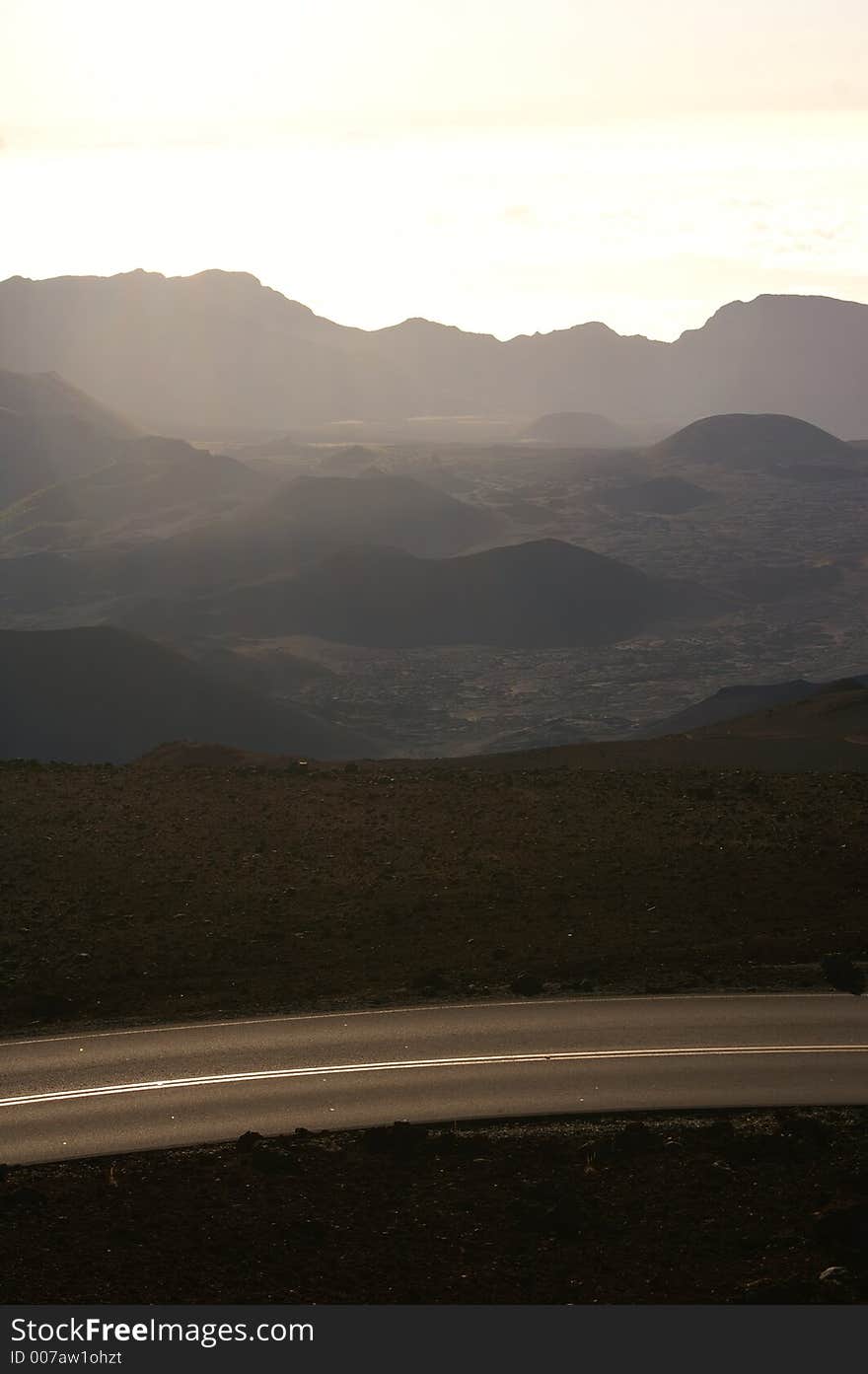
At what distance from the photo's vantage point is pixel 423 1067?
18.6 metres

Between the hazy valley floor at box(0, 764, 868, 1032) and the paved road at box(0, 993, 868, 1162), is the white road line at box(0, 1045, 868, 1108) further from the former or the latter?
the hazy valley floor at box(0, 764, 868, 1032)

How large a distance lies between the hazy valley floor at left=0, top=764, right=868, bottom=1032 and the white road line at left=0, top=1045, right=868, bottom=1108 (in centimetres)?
246

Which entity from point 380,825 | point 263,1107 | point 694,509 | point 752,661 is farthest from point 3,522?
point 263,1107

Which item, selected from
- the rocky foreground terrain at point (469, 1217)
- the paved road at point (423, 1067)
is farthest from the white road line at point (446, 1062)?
the rocky foreground terrain at point (469, 1217)

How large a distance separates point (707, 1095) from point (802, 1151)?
184cm

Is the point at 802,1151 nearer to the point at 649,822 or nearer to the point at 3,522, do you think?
the point at 649,822

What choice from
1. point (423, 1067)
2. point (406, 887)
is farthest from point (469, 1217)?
point (406, 887)

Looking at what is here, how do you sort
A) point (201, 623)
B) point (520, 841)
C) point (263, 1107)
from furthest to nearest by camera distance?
point (201, 623)
point (520, 841)
point (263, 1107)

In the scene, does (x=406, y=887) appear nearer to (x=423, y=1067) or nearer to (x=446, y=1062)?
(x=446, y=1062)

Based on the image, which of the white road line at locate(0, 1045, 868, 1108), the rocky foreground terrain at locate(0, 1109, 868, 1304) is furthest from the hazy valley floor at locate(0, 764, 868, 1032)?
the rocky foreground terrain at locate(0, 1109, 868, 1304)

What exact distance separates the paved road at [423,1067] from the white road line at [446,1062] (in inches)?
1.1

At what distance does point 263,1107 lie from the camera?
17.6 meters

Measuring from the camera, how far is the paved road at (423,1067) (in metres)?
17.3

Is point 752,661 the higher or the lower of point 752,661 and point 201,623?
the lower
